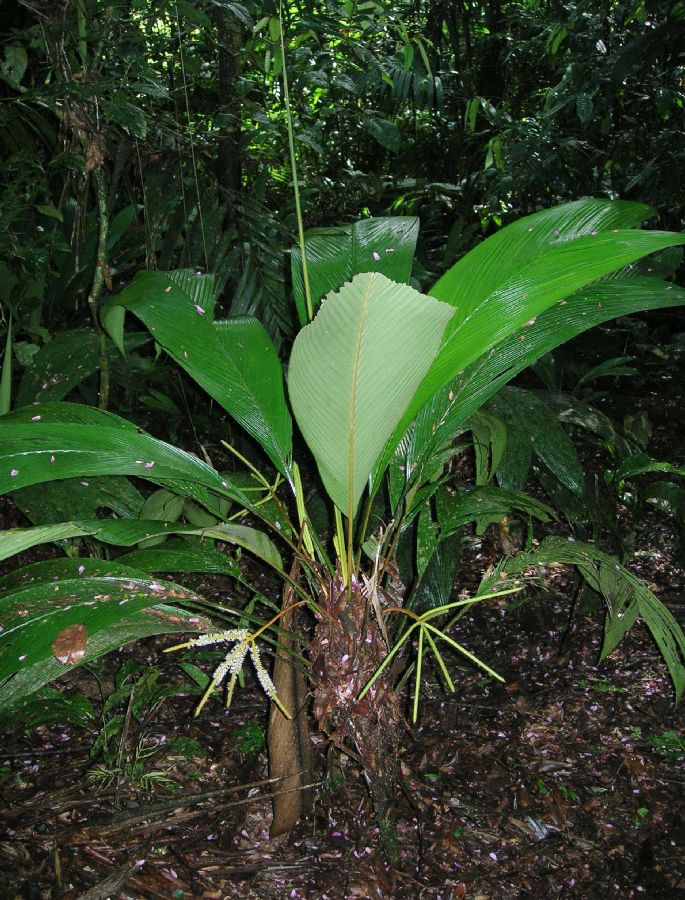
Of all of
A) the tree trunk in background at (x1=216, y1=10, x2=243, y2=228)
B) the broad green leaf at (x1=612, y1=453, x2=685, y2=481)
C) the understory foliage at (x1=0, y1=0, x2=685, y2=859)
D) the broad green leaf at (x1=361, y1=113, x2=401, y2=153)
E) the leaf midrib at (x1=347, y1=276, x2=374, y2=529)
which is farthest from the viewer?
the broad green leaf at (x1=361, y1=113, x2=401, y2=153)

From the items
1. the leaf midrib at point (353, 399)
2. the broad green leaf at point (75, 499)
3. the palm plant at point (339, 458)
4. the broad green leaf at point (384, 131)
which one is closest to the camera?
the leaf midrib at point (353, 399)

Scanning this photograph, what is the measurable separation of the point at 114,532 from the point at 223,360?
1.00 ft

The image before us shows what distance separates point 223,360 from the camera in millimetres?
1052

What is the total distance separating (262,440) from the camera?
105 centimetres

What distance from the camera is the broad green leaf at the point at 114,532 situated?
2.72ft

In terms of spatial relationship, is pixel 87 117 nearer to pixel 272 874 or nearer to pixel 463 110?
pixel 272 874

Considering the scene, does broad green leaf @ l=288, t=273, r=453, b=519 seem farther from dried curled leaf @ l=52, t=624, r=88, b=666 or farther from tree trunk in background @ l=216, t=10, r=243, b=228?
tree trunk in background @ l=216, t=10, r=243, b=228

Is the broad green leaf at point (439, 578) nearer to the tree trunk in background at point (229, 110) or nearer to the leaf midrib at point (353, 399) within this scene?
the leaf midrib at point (353, 399)

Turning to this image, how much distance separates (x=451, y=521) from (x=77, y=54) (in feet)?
4.13

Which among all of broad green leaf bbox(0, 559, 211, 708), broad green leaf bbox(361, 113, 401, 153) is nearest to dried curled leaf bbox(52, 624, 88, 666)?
broad green leaf bbox(0, 559, 211, 708)

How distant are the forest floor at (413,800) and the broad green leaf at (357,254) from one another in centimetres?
72

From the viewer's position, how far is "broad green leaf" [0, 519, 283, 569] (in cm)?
83

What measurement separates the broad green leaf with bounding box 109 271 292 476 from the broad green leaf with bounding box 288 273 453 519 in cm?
24

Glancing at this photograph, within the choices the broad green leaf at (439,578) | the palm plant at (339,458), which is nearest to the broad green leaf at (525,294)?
the palm plant at (339,458)
